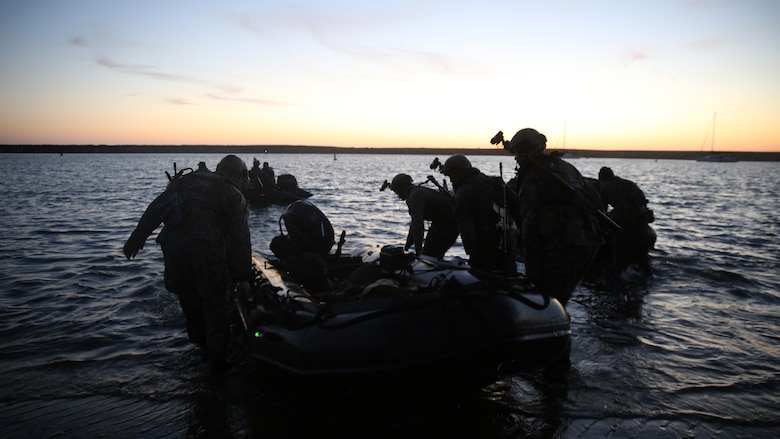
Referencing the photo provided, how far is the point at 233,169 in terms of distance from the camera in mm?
5344

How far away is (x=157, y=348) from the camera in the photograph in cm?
628

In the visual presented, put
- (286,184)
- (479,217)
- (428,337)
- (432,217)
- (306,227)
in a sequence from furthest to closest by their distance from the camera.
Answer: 1. (286,184)
2. (432,217)
3. (479,217)
4. (306,227)
5. (428,337)

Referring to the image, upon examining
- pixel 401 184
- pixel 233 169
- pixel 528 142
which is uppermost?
pixel 528 142

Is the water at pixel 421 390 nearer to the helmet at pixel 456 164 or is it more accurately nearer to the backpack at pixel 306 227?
the backpack at pixel 306 227

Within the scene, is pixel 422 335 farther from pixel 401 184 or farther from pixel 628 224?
pixel 628 224

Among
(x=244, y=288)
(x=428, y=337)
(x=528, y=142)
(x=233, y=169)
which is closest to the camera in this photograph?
(x=428, y=337)

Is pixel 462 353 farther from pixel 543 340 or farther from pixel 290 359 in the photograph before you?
pixel 290 359

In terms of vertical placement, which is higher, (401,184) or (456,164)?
(456,164)

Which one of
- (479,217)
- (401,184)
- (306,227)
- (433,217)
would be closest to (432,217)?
(433,217)

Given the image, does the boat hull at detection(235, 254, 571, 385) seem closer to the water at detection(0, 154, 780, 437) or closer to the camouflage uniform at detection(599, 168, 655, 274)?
the water at detection(0, 154, 780, 437)

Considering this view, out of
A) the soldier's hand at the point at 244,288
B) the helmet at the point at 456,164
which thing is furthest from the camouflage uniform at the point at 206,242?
the helmet at the point at 456,164

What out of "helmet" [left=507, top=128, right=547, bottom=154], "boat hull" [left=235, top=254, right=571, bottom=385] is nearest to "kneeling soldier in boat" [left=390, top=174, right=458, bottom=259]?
"helmet" [left=507, top=128, right=547, bottom=154]

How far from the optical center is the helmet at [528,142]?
16.0 ft

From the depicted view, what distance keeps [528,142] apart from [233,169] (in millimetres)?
3107
